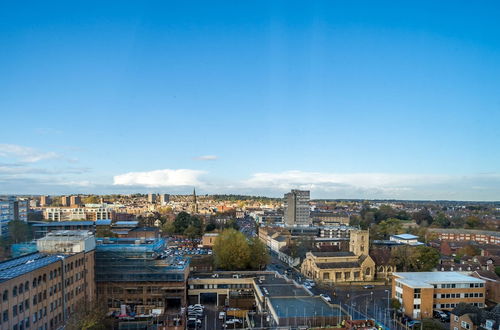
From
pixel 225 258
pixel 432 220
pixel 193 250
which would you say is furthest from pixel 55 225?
pixel 432 220

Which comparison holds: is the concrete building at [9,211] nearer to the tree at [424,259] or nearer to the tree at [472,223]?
the tree at [424,259]

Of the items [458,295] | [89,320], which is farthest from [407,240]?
[89,320]

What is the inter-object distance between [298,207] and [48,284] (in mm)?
71156

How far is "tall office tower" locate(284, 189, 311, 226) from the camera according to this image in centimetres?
9044

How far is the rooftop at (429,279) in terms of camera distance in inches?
1162

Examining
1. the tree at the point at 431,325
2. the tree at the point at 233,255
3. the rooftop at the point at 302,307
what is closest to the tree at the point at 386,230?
the tree at the point at 233,255

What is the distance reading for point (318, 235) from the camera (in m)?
68.9

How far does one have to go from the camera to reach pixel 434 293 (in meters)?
29.8

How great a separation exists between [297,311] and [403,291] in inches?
440

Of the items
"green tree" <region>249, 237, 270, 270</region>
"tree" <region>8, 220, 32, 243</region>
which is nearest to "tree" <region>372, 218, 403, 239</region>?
"green tree" <region>249, 237, 270, 270</region>

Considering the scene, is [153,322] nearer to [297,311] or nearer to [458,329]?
[297,311]

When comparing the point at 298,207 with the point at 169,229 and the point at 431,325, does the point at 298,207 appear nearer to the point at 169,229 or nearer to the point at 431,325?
the point at 169,229

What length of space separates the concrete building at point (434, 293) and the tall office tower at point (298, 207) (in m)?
59.1

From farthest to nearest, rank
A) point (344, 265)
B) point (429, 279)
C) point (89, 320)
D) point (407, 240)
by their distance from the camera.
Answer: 1. point (407, 240)
2. point (344, 265)
3. point (429, 279)
4. point (89, 320)
